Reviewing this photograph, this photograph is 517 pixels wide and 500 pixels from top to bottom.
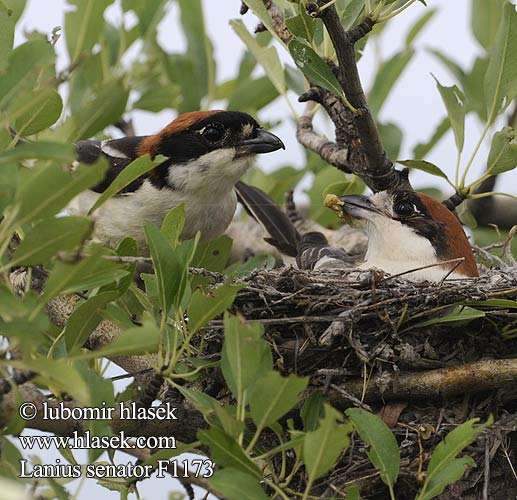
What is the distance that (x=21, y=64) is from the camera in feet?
7.35

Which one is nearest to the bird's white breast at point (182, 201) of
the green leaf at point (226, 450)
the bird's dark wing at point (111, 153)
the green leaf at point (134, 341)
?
the bird's dark wing at point (111, 153)

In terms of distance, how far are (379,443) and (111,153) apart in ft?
8.84

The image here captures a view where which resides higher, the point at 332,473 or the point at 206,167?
the point at 206,167

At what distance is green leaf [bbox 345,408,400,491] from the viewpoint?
2539 mm

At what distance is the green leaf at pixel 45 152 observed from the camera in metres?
1.88

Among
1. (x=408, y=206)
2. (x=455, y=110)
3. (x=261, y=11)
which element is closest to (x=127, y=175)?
(x=261, y=11)

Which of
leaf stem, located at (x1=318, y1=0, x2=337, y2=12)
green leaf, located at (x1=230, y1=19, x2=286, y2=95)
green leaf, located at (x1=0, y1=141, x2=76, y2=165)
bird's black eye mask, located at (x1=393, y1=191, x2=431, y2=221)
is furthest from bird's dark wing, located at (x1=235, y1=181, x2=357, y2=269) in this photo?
green leaf, located at (x1=0, y1=141, x2=76, y2=165)

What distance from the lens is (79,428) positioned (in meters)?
2.78

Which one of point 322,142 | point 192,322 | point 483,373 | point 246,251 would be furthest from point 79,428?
point 246,251

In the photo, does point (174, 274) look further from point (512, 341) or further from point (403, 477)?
point (512, 341)

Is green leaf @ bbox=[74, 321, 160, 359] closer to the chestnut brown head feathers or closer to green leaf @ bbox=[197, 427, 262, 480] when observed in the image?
green leaf @ bbox=[197, 427, 262, 480]

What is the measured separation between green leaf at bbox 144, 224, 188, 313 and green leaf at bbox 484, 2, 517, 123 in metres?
1.72

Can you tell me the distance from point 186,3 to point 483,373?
296 cm

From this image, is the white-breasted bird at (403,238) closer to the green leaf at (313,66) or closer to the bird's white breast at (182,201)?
the bird's white breast at (182,201)
